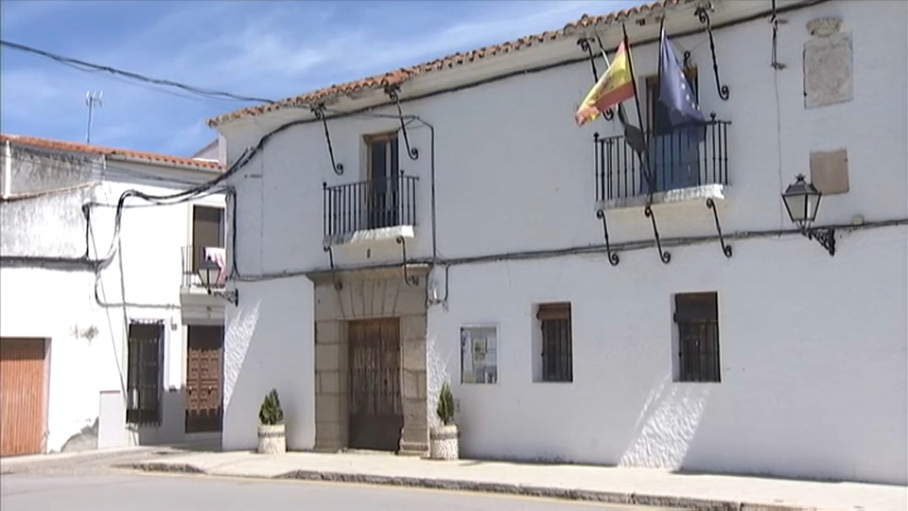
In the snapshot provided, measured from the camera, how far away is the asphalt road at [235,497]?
1074 cm

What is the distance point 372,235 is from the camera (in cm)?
1524

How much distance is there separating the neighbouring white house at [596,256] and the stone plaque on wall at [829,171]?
27 mm

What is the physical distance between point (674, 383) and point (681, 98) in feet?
9.94

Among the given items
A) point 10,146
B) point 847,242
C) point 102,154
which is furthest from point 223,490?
point 10,146

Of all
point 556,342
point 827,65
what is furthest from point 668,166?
point 556,342

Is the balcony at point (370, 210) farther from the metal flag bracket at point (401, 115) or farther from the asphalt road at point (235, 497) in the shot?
the asphalt road at point (235, 497)

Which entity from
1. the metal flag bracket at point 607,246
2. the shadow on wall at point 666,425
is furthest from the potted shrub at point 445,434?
the metal flag bracket at point 607,246

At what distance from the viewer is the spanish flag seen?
12.1 m

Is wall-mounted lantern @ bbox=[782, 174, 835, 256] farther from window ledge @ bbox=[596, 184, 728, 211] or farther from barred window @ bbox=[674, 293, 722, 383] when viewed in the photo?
barred window @ bbox=[674, 293, 722, 383]

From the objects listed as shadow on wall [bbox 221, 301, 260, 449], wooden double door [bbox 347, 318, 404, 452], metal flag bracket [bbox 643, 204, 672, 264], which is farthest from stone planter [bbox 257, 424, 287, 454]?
metal flag bracket [bbox 643, 204, 672, 264]

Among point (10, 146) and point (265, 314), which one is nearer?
point (265, 314)

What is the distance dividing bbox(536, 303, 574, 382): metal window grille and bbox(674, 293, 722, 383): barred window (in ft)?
4.75

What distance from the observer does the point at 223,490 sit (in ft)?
41.1

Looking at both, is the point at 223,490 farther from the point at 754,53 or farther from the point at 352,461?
the point at 754,53
